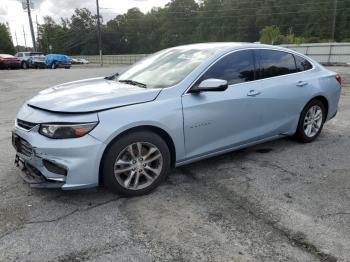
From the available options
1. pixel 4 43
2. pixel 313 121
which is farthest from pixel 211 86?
pixel 4 43

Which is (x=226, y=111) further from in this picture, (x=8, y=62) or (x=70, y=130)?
(x=8, y=62)

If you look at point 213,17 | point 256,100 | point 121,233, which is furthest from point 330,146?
point 213,17

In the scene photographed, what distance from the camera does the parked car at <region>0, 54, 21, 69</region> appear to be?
3077 cm

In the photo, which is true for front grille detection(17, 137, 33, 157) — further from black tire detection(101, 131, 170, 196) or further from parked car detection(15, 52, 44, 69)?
parked car detection(15, 52, 44, 69)

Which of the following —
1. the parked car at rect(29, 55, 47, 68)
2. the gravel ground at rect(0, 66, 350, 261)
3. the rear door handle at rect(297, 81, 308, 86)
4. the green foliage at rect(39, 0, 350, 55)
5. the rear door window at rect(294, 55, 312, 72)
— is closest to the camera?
the gravel ground at rect(0, 66, 350, 261)

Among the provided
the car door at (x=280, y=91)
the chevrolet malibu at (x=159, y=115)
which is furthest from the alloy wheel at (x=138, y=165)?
the car door at (x=280, y=91)

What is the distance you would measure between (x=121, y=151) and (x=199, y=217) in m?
1.00

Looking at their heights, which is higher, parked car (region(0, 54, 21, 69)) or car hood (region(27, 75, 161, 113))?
car hood (region(27, 75, 161, 113))

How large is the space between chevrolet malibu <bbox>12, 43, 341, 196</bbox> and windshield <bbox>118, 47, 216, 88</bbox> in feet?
0.06

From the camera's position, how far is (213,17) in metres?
97.4

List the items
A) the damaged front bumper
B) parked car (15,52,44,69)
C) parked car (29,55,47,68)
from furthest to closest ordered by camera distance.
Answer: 1. parked car (29,55,47,68)
2. parked car (15,52,44,69)
3. the damaged front bumper

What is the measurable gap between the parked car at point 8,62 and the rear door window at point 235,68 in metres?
30.4

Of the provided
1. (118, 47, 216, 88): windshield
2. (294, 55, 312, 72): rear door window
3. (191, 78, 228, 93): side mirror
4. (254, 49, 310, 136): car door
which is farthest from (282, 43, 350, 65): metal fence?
(191, 78, 228, 93): side mirror

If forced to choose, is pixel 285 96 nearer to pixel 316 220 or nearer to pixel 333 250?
pixel 316 220
